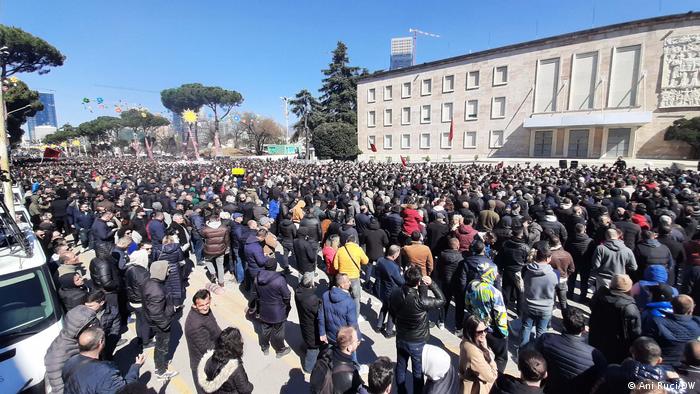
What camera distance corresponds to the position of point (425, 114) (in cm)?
3909

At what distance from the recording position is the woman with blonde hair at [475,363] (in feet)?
8.54

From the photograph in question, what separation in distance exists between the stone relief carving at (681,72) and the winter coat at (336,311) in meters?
34.5

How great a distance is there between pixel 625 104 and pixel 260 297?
3528cm

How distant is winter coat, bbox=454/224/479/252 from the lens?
19.3 feet

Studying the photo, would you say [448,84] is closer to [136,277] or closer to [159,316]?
[136,277]

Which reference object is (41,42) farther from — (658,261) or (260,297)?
(658,261)

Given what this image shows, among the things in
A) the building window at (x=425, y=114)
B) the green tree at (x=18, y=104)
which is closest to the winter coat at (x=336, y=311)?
the building window at (x=425, y=114)

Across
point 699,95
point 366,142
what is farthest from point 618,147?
point 366,142

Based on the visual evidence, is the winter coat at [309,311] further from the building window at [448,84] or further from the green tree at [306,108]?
the green tree at [306,108]

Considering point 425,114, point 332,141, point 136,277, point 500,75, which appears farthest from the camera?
point 425,114

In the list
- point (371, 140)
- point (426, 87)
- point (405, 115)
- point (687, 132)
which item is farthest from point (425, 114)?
point (687, 132)

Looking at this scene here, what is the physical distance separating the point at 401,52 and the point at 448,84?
549 feet

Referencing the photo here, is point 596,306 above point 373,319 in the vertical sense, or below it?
above

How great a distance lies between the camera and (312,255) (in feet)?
19.1
